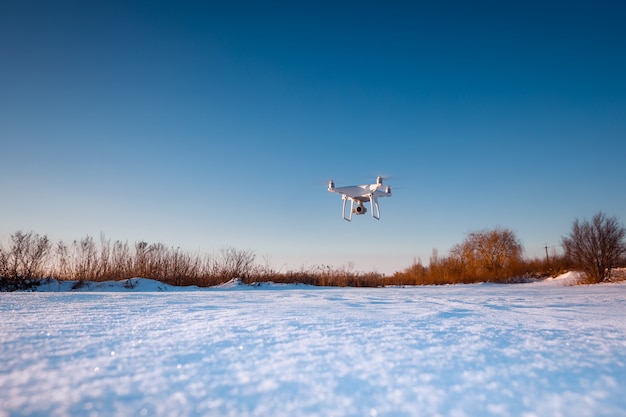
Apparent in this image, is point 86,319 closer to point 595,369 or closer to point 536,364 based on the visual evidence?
point 536,364

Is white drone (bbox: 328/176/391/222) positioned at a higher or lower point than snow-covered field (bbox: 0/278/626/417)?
higher

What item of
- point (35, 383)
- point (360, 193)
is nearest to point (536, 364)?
point (35, 383)

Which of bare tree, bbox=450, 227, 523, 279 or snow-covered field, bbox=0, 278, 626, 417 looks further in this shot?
bare tree, bbox=450, 227, 523, 279

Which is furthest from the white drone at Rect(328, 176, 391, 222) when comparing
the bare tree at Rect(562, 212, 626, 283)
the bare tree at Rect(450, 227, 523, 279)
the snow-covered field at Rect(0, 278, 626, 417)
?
the bare tree at Rect(450, 227, 523, 279)

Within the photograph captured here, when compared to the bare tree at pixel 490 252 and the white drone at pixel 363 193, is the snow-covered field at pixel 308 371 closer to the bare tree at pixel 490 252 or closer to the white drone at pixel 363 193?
the white drone at pixel 363 193

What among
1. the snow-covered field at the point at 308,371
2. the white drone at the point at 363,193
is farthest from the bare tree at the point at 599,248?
the snow-covered field at the point at 308,371

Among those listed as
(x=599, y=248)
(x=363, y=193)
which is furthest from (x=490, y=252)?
(x=363, y=193)

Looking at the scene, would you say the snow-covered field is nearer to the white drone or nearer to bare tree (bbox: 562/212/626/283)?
the white drone

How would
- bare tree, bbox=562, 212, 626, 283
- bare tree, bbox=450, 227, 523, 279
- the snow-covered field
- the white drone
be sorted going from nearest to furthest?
the snow-covered field, the white drone, bare tree, bbox=562, 212, 626, 283, bare tree, bbox=450, 227, 523, 279

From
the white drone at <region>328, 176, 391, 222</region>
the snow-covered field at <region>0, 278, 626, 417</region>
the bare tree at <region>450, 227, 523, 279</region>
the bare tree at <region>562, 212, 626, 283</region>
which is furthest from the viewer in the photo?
the bare tree at <region>450, 227, 523, 279</region>
